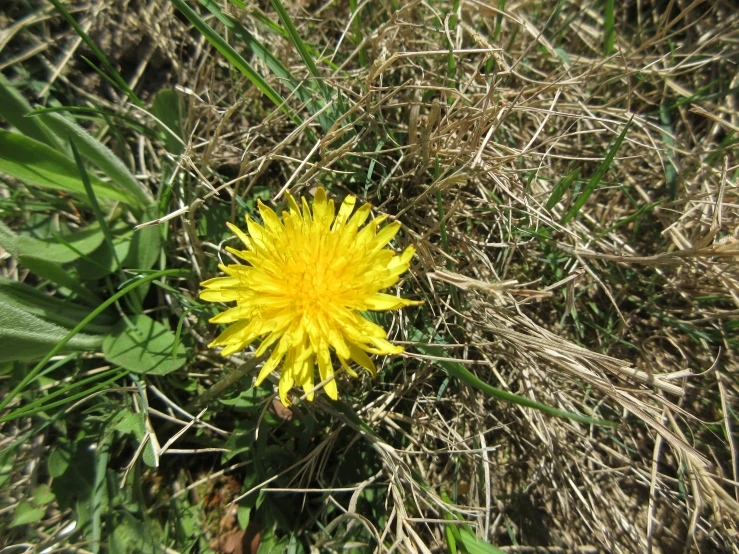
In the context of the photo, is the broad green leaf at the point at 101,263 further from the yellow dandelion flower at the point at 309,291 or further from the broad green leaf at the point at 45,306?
the yellow dandelion flower at the point at 309,291

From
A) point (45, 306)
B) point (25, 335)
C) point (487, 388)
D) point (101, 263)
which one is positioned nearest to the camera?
point (487, 388)

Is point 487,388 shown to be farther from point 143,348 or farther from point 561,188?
point 143,348

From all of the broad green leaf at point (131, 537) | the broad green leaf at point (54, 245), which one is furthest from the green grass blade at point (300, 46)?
the broad green leaf at point (131, 537)

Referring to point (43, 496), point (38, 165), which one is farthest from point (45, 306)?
point (43, 496)

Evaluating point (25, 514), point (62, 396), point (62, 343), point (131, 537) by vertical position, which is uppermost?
point (62, 343)

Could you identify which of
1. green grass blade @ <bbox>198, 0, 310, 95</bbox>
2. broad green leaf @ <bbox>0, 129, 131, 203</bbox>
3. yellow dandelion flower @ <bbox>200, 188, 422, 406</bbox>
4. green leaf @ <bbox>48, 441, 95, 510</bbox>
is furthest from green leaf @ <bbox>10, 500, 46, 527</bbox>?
green grass blade @ <bbox>198, 0, 310, 95</bbox>

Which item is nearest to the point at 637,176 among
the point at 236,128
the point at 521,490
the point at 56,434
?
the point at 521,490

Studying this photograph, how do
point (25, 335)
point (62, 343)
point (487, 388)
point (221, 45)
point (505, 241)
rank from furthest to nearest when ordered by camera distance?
point (505, 241)
point (221, 45)
point (25, 335)
point (62, 343)
point (487, 388)
